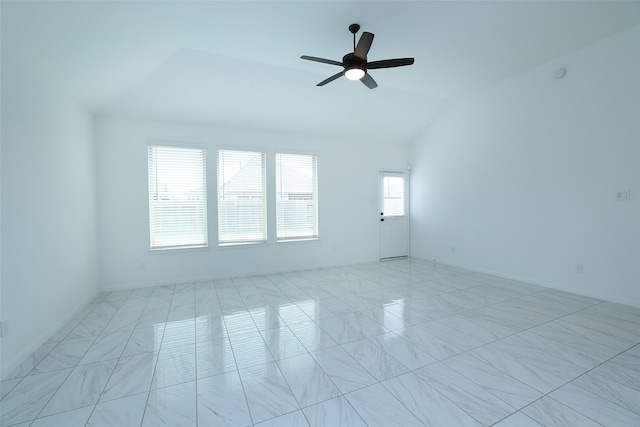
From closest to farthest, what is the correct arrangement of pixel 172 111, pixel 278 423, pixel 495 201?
pixel 278 423 < pixel 172 111 < pixel 495 201

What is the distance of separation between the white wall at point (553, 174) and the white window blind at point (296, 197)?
2860 mm

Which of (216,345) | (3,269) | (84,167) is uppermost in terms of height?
(84,167)

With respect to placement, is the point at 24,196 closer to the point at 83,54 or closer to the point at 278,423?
the point at 83,54

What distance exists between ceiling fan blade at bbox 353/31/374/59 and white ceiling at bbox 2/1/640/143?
0.50 metres

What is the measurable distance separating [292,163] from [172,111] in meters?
2.25

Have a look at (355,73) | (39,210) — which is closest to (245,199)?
(39,210)

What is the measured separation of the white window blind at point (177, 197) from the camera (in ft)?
14.8

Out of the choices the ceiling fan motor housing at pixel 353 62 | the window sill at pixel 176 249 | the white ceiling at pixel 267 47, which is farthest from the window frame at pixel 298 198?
the ceiling fan motor housing at pixel 353 62

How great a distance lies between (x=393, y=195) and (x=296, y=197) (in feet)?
8.23

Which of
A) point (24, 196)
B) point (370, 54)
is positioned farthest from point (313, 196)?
point (24, 196)

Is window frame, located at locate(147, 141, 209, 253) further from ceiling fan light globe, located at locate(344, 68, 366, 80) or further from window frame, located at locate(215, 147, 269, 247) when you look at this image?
ceiling fan light globe, located at locate(344, 68, 366, 80)

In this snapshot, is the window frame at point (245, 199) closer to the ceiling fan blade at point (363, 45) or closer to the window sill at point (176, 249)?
the window sill at point (176, 249)

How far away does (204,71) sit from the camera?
11.9ft

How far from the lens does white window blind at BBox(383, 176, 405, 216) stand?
6.50 meters
